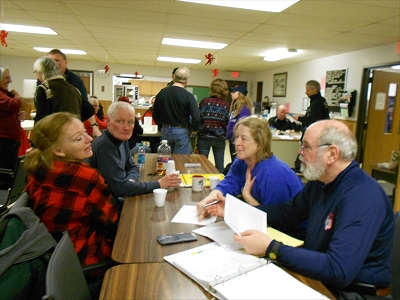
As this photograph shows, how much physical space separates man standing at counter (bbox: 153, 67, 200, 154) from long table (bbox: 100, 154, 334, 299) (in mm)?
1891

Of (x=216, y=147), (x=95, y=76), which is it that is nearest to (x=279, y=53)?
(x=216, y=147)

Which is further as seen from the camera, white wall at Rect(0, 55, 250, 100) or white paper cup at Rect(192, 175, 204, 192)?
white wall at Rect(0, 55, 250, 100)

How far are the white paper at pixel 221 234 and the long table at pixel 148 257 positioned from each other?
0.11 feet

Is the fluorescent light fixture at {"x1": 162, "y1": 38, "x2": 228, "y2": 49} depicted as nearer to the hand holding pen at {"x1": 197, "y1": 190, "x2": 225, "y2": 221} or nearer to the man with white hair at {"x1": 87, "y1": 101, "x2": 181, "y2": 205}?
the man with white hair at {"x1": 87, "y1": 101, "x2": 181, "y2": 205}

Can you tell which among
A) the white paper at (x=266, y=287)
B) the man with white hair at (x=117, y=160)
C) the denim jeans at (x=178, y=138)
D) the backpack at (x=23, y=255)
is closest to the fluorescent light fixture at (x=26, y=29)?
the denim jeans at (x=178, y=138)

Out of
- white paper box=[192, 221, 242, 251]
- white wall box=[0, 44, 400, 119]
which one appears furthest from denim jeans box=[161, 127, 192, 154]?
white wall box=[0, 44, 400, 119]

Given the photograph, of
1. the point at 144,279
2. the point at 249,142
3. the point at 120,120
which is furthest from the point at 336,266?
the point at 120,120

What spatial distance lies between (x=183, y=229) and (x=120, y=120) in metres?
1.00

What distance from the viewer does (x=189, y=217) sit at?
159 centimetres

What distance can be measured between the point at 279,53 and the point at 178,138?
12.9ft

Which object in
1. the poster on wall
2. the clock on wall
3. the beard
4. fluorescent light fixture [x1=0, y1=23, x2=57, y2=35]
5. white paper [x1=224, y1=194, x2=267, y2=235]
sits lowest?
white paper [x1=224, y1=194, x2=267, y2=235]

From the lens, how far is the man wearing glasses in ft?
3.50

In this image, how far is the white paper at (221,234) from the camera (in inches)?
49.6

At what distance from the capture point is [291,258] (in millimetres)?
1108
